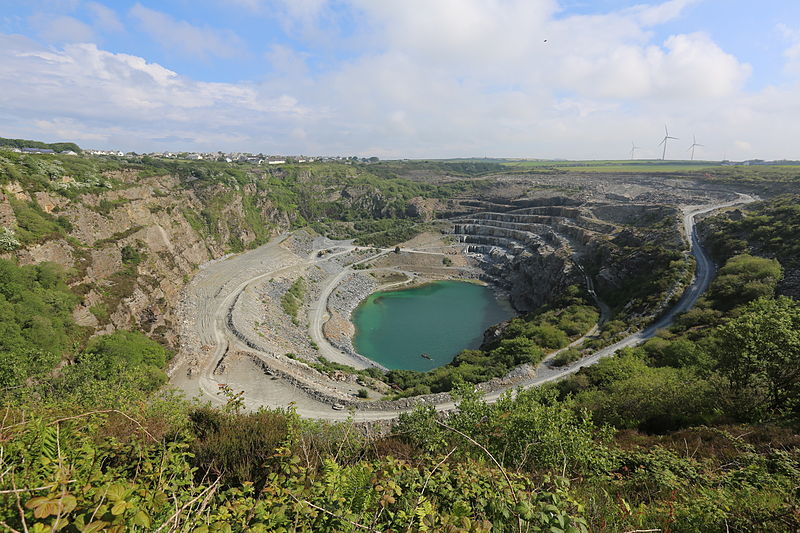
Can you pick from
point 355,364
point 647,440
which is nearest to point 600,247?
point 355,364

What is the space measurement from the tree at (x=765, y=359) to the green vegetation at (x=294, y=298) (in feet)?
122

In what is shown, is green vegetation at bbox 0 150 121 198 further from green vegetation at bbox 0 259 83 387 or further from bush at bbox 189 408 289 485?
bush at bbox 189 408 289 485

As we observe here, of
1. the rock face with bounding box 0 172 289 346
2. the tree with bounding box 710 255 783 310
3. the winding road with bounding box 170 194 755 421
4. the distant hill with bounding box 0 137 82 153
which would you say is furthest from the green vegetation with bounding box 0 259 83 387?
the distant hill with bounding box 0 137 82 153

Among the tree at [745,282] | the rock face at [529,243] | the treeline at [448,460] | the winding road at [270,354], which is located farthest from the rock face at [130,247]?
the rock face at [529,243]

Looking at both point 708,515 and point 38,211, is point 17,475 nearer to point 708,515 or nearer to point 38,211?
point 708,515

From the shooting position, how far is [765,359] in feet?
35.4

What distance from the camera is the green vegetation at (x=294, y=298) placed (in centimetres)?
4298

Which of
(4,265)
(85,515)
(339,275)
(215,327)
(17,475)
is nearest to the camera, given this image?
(85,515)

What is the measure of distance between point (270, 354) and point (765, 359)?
27.7 m

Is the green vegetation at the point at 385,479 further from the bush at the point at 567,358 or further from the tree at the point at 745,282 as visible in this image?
the tree at the point at 745,282

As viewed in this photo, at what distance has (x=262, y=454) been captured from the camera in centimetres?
686

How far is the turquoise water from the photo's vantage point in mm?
38438

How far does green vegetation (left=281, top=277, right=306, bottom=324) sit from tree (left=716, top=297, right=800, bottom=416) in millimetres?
37174

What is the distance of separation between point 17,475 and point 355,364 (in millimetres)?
30706
